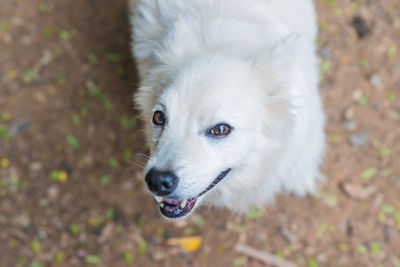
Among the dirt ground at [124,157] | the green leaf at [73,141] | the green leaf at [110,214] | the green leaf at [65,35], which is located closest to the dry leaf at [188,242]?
the dirt ground at [124,157]

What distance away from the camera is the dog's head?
2.24 meters

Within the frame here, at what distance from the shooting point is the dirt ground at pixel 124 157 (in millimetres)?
3904

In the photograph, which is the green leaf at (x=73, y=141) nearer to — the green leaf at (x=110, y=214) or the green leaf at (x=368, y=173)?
the green leaf at (x=110, y=214)

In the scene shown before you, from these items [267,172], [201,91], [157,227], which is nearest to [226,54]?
[201,91]

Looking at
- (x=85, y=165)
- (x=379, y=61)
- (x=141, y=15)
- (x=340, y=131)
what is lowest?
(x=85, y=165)

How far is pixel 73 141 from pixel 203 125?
8.04ft

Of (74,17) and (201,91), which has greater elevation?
(201,91)

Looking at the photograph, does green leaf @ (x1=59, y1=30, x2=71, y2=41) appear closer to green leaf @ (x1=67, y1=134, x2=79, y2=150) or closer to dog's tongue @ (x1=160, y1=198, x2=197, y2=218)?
green leaf @ (x1=67, y1=134, x2=79, y2=150)

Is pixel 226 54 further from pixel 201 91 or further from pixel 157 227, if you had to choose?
pixel 157 227

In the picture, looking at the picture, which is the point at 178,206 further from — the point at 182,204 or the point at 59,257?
the point at 59,257

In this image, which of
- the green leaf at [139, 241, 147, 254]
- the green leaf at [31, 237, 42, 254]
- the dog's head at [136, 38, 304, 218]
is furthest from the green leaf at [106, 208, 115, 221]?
the dog's head at [136, 38, 304, 218]

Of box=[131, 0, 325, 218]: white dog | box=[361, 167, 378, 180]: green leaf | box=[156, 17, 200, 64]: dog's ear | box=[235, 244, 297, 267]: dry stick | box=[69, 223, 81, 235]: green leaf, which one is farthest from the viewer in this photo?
box=[361, 167, 378, 180]: green leaf

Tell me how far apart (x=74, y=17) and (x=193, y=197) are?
10.9 feet

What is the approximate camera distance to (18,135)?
4.20 meters
